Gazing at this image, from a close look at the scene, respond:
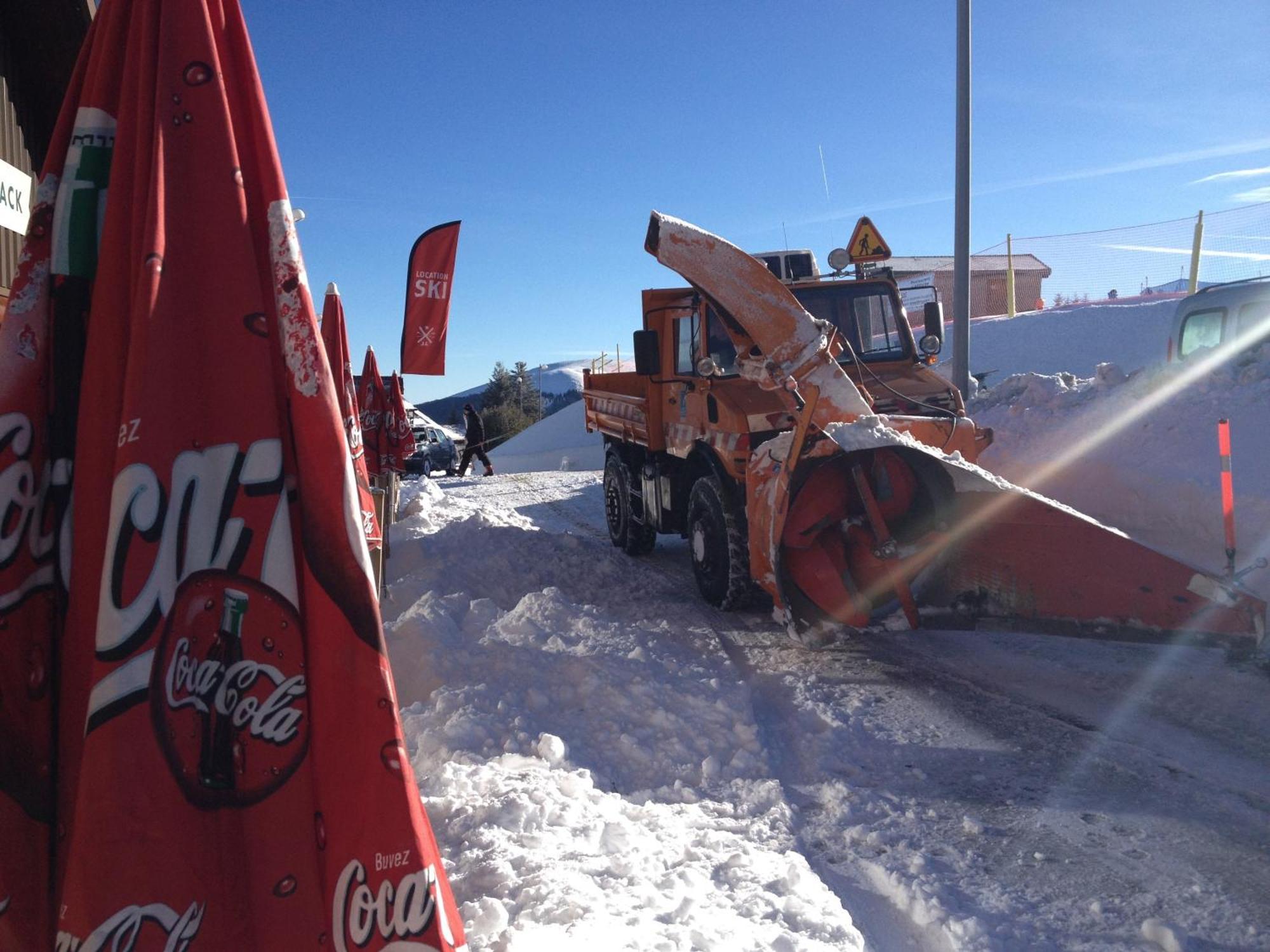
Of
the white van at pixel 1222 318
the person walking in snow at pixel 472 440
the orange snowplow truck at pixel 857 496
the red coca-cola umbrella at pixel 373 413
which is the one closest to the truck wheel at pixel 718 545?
the orange snowplow truck at pixel 857 496

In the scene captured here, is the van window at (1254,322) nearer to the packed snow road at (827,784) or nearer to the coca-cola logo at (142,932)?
the packed snow road at (827,784)

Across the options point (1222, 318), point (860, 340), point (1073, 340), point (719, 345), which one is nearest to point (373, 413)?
point (719, 345)

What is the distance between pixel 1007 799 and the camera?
364cm

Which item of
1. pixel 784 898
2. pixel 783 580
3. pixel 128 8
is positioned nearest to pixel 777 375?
pixel 783 580

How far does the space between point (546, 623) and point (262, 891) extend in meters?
4.56

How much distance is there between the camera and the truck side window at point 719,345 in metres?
7.16

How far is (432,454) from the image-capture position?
24906 mm

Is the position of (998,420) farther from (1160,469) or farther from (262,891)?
(262,891)

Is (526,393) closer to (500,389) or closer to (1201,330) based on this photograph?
(500,389)

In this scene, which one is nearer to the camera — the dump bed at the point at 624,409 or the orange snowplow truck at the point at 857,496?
the orange snowplow truck at the point at 857,496

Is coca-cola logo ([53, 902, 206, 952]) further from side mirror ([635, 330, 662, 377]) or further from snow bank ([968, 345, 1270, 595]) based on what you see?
snow bank ([968, 345, 1270, 595])

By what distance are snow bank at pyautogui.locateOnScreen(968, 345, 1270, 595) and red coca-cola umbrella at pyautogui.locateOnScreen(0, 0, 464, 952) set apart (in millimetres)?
6573

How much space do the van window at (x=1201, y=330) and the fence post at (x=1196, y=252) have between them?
748 cm

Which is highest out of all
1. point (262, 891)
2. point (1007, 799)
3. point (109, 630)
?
point (109, 630)
